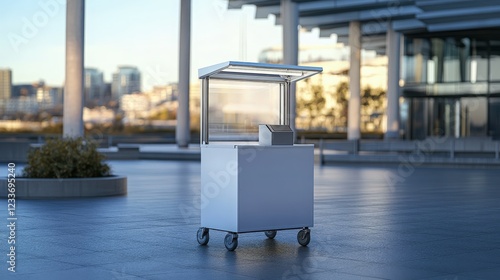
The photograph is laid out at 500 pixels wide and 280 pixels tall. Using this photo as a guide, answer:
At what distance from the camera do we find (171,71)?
67.2m

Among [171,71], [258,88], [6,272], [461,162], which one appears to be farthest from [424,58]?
[6,272]

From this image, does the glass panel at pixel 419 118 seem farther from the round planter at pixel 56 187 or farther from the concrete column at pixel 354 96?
the round planter at pixel 56 187

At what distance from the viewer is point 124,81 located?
7550cm

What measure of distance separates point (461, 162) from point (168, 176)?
11.9 metres

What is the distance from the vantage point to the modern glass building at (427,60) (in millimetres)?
50156

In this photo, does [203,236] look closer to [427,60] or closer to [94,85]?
[427,60]

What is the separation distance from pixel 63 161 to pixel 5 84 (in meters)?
60.8

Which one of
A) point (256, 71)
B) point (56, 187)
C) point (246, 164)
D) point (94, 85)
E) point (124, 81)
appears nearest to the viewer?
point (246, 164)

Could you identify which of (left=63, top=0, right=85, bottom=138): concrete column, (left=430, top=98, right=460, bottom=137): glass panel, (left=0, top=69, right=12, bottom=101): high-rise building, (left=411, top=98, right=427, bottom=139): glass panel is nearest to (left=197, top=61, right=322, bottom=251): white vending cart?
(left=63, top=0, right=85, bottom=138): concrete column

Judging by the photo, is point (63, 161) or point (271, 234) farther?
point (63, 161)

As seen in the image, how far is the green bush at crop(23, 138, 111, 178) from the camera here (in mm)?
16281

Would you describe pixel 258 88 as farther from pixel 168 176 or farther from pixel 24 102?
pixel 24 102

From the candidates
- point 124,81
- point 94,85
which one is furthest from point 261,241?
point 94,85

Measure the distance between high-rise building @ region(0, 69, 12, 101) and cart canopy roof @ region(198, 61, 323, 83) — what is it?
2544 inches
